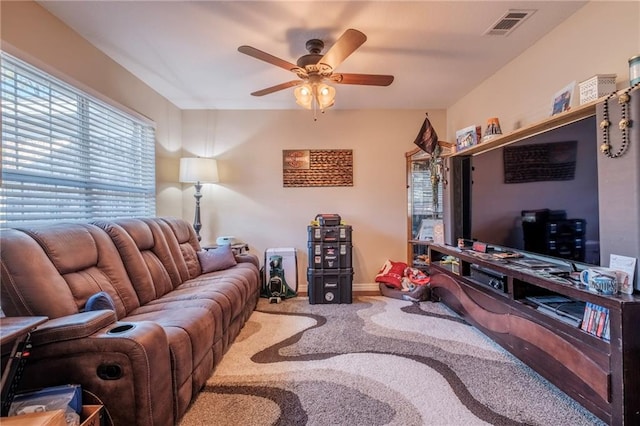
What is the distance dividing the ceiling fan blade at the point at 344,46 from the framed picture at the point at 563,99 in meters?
1.44

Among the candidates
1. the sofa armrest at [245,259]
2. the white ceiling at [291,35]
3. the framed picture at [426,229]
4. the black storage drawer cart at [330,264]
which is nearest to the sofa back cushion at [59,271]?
the sofa armrest at [245,259]

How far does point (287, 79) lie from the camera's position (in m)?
3.12

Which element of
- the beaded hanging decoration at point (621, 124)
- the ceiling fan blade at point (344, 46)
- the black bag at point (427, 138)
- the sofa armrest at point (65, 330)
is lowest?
the sofa armrest at point (65, 330)

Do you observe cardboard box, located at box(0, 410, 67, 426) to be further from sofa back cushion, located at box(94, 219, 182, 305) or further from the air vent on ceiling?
the air vent on ceiling

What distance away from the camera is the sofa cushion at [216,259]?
10.2 feet

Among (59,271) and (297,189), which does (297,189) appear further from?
(59,271)

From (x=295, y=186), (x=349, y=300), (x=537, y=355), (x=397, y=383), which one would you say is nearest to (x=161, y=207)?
(x=295, y=186)

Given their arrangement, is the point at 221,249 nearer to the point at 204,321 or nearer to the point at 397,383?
the point at 204,321

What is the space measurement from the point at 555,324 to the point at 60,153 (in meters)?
→ 3.42

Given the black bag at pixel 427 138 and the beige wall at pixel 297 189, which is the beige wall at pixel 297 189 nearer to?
the beige wall at pixel 297 189

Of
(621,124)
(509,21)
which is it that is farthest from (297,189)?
(621,124)

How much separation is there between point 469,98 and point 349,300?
2.79m

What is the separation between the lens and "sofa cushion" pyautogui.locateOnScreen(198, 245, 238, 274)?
3105mm

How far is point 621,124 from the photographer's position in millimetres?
1544
